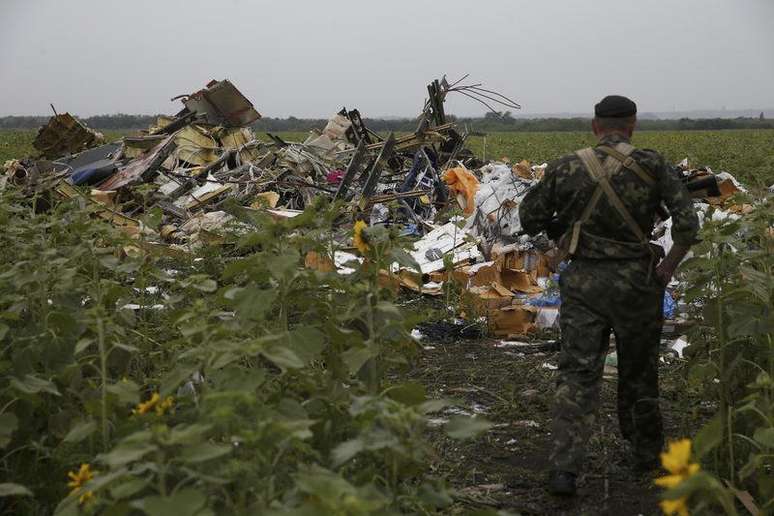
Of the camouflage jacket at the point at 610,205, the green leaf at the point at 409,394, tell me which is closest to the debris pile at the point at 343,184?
the camouflage jacket at the point at 610,205

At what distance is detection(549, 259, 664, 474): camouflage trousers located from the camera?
3.91 metres

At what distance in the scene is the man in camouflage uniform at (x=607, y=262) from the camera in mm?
3916

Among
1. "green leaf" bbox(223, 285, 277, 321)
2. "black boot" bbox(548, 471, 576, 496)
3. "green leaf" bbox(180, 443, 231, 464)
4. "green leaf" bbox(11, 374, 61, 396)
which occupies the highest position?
"green leaf" bbox(223, 285, 277, 321)

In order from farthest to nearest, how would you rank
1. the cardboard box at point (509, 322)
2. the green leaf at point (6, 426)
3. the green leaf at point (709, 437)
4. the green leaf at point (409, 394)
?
the cardboard box at point (509, 322)
the green leaf at point (6, 426)
the green leaf at point (409, 394)
the green leaf at point (709, 437)

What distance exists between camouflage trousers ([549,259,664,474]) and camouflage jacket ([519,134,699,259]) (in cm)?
9

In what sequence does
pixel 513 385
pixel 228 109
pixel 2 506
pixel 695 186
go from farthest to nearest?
pixel 228 109 → pixel 513 385 → pixel 695 186 → pixel 2 506

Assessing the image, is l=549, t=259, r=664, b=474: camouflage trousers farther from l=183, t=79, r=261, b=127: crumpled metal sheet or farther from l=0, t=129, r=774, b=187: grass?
l=183, t=79, r=261, b=127: crumpled metal sheet

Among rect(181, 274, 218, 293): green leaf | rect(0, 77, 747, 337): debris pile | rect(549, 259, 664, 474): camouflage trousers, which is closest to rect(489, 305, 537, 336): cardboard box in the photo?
rect(0, 77, 747, 337): debris pile

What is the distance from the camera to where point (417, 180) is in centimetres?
1284

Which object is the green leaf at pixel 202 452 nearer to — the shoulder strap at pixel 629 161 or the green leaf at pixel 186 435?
the green leaf at pixel 186 435

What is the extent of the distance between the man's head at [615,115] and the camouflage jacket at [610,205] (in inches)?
1.5

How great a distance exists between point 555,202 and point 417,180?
8.76 m

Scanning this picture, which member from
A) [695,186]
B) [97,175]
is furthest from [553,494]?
[97,175]

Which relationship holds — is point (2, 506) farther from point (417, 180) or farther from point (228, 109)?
point (228, 109)
